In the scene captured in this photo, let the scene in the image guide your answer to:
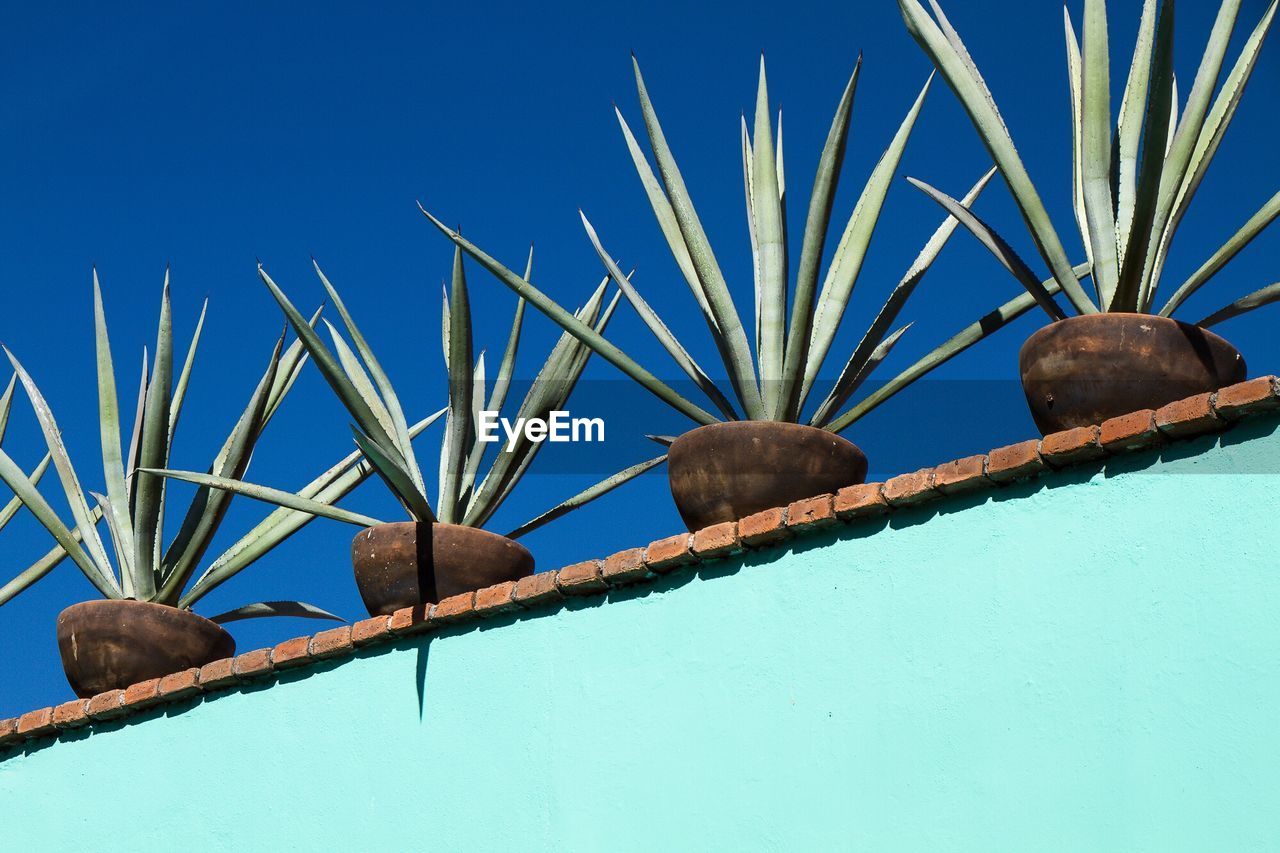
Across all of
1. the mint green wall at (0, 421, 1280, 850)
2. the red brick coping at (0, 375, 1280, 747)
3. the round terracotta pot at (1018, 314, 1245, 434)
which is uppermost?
the round terracotta pot at (1018, 314, 1245, 434)

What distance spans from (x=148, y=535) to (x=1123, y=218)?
3430mm

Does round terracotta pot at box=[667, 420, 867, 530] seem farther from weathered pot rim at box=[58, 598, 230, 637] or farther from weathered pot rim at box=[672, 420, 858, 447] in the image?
weathered pot rim at box=[58, 598, 230, 637]

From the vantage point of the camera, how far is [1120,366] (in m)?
3.79

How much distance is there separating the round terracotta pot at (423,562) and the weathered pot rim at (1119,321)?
184 cm

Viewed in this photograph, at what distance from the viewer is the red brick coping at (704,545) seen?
3.46m

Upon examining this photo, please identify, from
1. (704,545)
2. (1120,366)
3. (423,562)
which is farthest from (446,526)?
(1120,366)

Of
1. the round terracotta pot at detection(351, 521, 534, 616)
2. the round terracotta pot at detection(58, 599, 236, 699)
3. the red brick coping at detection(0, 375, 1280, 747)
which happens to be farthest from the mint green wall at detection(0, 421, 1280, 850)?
the round terracotta pot at detection(58, 599, 236, 699)

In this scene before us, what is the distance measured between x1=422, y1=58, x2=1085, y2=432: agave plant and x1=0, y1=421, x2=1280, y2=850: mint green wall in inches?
25.8

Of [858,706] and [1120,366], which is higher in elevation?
[1120,366]

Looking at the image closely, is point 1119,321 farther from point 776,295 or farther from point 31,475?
point 31,475

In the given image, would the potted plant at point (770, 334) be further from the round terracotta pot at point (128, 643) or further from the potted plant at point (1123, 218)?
the round terracotta pot at point (128, 643)

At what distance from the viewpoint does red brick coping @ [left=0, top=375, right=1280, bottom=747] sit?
346cm

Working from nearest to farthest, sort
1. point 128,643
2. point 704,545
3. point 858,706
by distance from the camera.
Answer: point 858,706, point 704,545, point 128,643

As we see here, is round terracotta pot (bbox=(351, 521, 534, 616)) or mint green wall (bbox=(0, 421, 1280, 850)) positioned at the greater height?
round terracotta pot (bbox=(351, 521, 534, 616))
